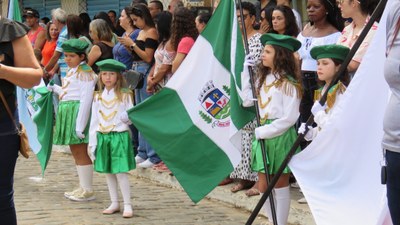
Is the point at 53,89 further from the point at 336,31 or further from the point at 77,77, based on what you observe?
the point at 336,31

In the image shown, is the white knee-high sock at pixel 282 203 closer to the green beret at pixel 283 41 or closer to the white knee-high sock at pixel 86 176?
the green beret at pixel 283 41

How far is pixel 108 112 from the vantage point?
688cm

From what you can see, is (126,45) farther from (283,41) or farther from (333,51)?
(333,51)

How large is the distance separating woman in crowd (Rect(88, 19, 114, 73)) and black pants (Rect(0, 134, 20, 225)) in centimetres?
493

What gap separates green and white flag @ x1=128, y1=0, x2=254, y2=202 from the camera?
5465 mm

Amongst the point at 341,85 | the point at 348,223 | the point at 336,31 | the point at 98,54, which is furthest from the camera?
the point at 98,54

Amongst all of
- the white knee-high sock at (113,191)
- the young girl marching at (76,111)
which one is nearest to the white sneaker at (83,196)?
the young girl marching at (76,111)

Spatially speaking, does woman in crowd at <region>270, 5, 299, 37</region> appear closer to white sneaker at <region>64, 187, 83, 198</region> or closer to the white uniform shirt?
the white uniform shirt

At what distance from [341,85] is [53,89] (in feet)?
11.7

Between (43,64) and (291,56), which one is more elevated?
(291,56)

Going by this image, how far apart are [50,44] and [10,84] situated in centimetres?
711

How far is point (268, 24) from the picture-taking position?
745 centimetres

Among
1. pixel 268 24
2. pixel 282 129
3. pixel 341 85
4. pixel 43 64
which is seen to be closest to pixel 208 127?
pixel 282 129

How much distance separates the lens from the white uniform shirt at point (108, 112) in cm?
685
